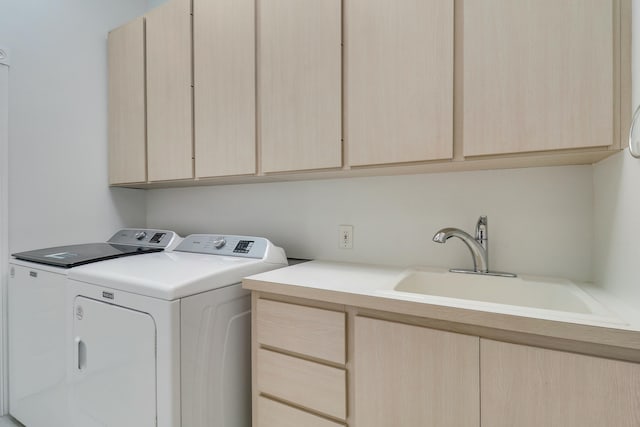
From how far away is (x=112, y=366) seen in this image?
1248mm

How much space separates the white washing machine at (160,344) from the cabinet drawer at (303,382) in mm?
192

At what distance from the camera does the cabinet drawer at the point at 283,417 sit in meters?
1.12

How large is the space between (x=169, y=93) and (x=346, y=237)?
131 cm

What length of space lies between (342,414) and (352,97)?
3.86 feet

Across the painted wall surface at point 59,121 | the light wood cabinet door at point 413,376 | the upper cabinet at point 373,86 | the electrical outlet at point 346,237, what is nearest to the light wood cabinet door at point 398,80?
the upper cabinet at point 373,86

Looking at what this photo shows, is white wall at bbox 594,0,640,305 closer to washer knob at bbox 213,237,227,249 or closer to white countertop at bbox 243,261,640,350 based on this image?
white countertop at bbox 243,261,640,350

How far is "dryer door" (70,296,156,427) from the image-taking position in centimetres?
114

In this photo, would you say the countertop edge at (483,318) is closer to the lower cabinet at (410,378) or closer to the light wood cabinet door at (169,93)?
the lower cabinet at (410,378)

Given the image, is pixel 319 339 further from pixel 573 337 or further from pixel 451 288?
pixel 573 337

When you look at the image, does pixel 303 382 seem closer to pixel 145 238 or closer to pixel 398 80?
pixel 398 80

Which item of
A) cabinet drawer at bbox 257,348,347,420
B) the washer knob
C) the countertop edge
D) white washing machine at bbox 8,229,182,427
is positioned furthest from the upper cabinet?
cabinet drawer at bbox 257,348,347,420

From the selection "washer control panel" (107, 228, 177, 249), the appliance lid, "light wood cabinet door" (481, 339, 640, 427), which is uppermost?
"washer control panel" (107, 228, 177, 249)

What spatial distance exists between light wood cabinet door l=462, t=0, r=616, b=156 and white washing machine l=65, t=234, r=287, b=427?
112 cm

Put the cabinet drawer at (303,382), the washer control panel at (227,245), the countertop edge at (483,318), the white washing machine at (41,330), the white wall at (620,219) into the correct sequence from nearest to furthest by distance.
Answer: the countertop edge at (483,318), the white wall at (620,219), the cabinet drawer at (303,382), the white washing machine at (41,330), the washer control panel at (227,245)
